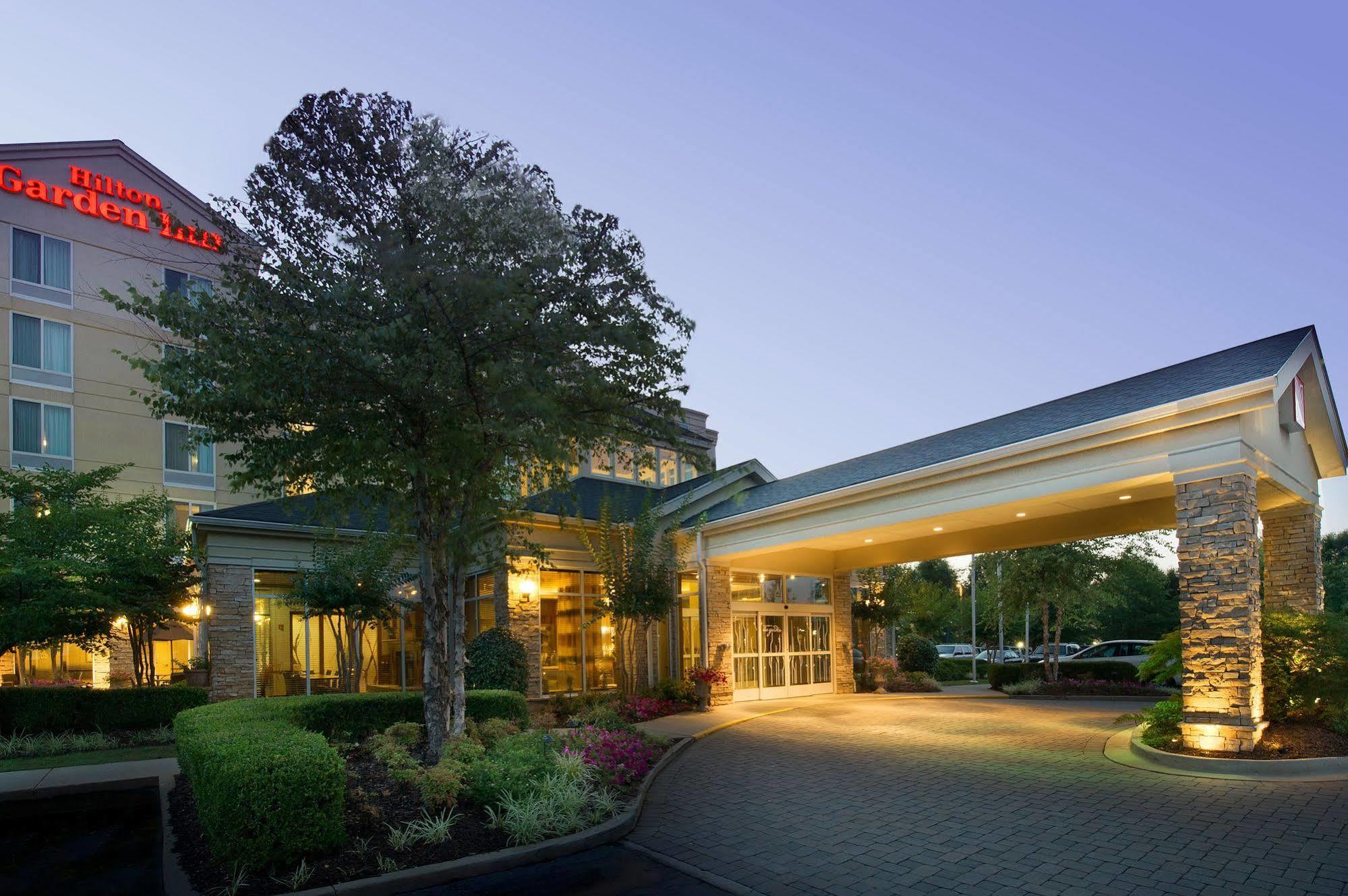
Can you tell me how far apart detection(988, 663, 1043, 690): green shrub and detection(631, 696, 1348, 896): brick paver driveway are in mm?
11496

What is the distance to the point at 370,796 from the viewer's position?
7402 mm

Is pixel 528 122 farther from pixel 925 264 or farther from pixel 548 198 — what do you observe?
pixel 925 264

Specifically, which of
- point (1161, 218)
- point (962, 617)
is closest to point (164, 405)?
point (1161, 218)

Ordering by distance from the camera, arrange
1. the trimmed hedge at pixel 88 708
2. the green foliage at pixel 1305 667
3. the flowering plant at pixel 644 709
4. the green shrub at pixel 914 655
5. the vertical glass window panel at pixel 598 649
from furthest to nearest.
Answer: the green shrub at pixel 914 655, the vertical glass window panel at pixel 598 649, the flowering plant at pixel 644 709, the trimmed hedge at pixel 88 708, the green foliage at pixel 1305 667

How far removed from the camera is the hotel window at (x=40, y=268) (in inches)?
958

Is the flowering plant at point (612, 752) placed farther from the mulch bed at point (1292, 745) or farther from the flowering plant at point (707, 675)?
the mulch bed at point (1292, 745)

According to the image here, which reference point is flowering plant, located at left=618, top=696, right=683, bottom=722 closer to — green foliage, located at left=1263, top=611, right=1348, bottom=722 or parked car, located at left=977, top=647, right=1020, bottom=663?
green foliage, located at left=1263, top=611, right=1348, bottom=722

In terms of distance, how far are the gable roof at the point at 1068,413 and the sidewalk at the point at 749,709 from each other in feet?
13.7

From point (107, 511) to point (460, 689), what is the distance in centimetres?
931

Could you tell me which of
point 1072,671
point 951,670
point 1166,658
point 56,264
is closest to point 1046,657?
point 1072,671

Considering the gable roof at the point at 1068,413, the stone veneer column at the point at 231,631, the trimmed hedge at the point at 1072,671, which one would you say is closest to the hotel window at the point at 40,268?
the stone veneer column at the point at 231,631

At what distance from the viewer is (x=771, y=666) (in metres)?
19.8

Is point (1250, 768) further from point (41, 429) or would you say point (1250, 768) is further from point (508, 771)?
point (41, 429)

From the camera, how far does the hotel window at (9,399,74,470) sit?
2373cm
